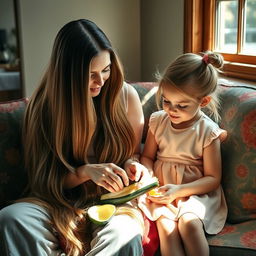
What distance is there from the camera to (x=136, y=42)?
2805mm

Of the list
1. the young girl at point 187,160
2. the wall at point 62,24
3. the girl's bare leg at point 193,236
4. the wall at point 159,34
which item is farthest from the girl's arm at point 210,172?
the wall at point 62,24

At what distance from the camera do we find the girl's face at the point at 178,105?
4.80 ft

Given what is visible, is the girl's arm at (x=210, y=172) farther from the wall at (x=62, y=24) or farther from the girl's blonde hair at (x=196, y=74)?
the wall at (x=62, y=24)

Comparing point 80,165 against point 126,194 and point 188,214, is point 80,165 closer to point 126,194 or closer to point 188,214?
point 126,194

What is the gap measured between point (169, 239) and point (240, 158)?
1.33 feet

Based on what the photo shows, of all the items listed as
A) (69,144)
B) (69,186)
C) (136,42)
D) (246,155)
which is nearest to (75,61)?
(69,144)

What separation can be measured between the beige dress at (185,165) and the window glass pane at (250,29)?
68cm

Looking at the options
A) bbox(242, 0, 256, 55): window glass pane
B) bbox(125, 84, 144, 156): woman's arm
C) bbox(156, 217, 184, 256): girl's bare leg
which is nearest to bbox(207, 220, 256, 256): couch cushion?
Result: bbox(156, 217, 184, 256): girl's bare leg

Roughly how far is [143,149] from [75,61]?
19.8 inches

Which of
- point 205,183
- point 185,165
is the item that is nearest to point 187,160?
point 185,165

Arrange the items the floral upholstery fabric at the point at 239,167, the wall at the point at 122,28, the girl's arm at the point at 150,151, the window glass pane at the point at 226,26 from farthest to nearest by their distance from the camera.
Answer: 1. the wall at the point at 122,28
2. the window glass pane at the point at 226,26
3. the girl's arm at the point at 150,151
4. the floral upholstery fabric at the point at 239,167

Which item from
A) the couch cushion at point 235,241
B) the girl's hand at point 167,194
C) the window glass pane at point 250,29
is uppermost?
the window glass pane at point 250,29

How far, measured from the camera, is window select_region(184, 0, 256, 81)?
2051mm

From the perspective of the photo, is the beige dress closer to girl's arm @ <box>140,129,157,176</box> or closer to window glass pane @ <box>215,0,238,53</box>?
girl's arm @ <box>140,129,157,176</box>
